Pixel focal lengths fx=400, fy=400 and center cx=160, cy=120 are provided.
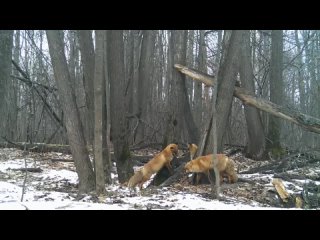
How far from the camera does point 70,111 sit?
8844mm

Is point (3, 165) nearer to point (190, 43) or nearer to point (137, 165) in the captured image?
point (137, 165)

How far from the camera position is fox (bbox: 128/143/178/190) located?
920 centimetres

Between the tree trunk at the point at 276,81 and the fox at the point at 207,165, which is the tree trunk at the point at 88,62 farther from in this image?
the tree trunk at the point at 276,81

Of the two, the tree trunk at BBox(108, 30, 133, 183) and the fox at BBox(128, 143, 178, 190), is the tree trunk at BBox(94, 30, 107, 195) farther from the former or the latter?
the tree trunk at BBox(108, 30, 133, 183)

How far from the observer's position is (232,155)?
14273mm

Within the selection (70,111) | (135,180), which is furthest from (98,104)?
(135,180)

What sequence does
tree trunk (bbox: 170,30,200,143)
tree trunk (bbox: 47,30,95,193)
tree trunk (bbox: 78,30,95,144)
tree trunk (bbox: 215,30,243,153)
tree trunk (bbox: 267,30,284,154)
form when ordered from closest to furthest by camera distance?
tree trunk (bbox: 47,30,95,193) → tree trunk (bbox: 215,30,243,153) → tree trunk (bbox: 78,30,95,144) → tree trunk (bbox: 170,30,200,143) → tree trunk (bbox: 267,30,284,154)

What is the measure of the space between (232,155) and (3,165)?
766 cm

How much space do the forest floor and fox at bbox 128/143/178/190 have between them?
0.26m

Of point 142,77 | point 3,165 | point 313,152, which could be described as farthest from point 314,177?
point 142,77

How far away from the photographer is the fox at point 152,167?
9.20m

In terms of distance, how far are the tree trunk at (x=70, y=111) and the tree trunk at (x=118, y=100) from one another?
1285 millimetres

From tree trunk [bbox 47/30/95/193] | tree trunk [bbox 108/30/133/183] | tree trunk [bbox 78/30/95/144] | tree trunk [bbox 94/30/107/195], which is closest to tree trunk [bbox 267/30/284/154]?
tree trunk [bbox 108/30/133/183]

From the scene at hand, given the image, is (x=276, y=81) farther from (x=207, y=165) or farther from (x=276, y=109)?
(x=207, y=165)
